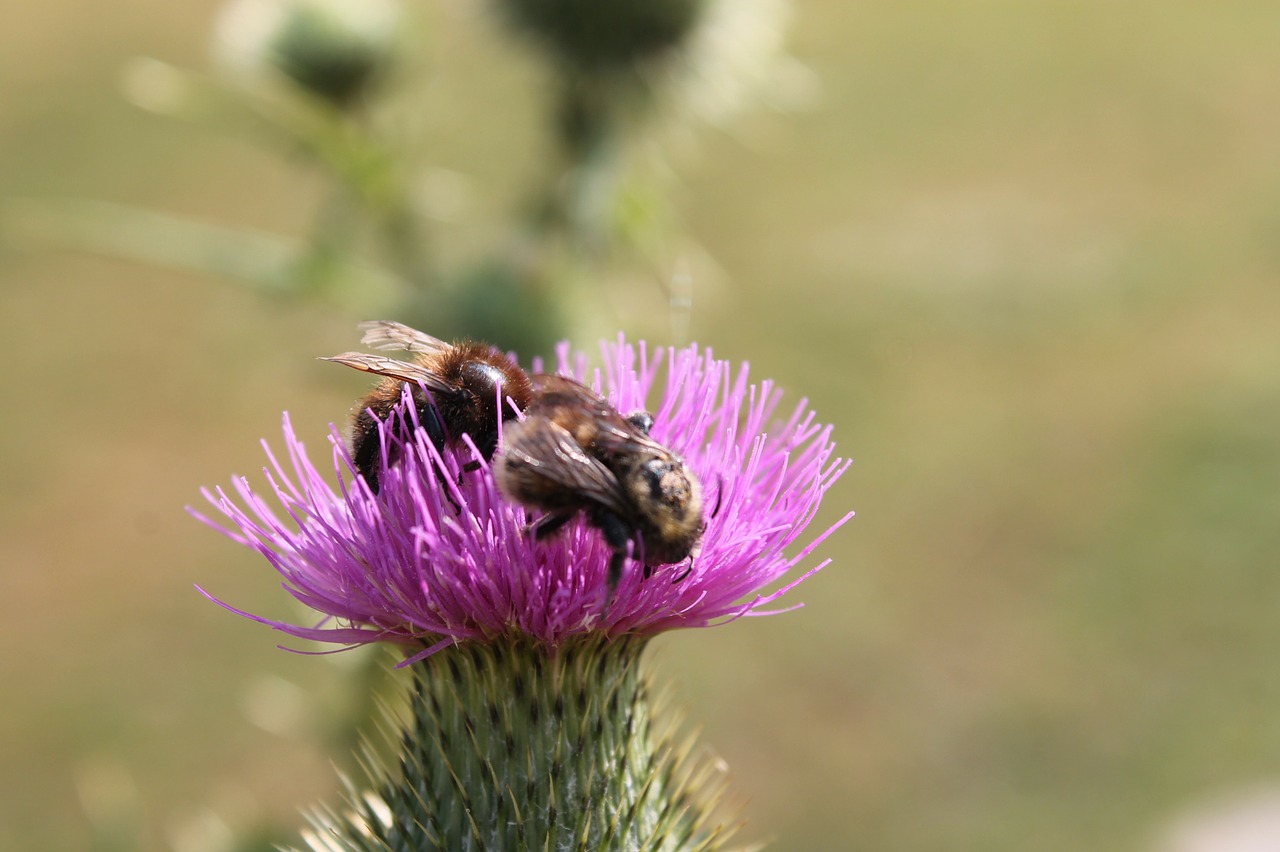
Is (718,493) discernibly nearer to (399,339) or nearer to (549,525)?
(549,525)

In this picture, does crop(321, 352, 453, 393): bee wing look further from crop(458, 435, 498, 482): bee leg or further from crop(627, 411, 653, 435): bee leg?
crop(627, 411, 653, 435): bee leg

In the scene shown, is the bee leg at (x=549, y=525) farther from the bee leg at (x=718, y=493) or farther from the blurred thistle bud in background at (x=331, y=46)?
the blurred thistle bud in background at (x=331, y=46)

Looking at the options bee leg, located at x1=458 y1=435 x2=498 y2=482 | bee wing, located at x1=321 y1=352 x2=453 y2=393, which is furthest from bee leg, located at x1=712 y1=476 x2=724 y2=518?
bee wing, located at x1=321 y1=352 x2=453 y2=393

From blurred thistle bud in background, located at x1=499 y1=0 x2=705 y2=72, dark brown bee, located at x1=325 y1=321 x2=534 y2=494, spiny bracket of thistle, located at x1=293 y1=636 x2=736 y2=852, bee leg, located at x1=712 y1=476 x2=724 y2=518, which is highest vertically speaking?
blurred thistle bud in background, located at x1=499 y1=0 x2=705 y2=72

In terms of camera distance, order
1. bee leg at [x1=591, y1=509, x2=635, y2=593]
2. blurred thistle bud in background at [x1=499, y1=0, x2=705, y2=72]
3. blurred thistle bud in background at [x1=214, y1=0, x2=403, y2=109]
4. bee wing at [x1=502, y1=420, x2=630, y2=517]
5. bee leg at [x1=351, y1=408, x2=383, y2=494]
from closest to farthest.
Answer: bee wing at [x1=502, y1=420, x2=630, y2=517] → bee leg at [x1=591, y1=509, x2=635, y2=593] → bee leg at [x1=351, y1=408, x2=383, y2=494] → blurred thistle bud in background at [x1=214, y1=0, x2=403, y2=109] → blurred thistle bud in background at [x1=499, y1=0, x2=705, y2=72]

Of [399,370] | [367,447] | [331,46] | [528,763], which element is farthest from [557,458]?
[331,46]

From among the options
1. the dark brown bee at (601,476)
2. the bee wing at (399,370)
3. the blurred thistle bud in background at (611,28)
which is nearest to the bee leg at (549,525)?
the dark brown bee at (601,476)

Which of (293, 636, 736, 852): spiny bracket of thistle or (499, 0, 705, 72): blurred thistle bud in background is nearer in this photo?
(293, 636, 736, 852): spiny bracket of thistle
